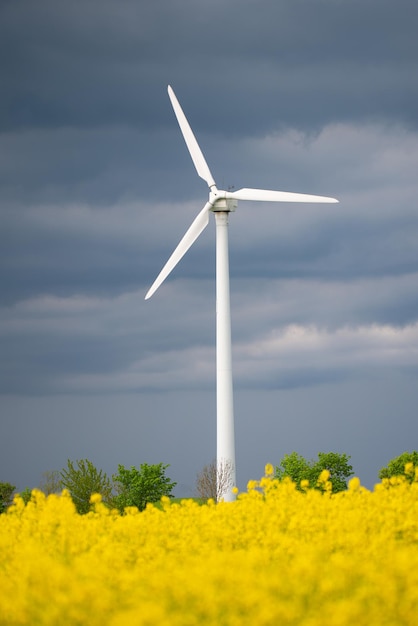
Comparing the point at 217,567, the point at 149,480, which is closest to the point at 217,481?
the point at 149,480

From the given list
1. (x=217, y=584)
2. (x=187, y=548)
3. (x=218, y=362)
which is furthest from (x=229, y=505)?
(x=218, y=362)

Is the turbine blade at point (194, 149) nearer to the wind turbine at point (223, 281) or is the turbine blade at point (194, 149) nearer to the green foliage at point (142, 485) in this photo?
the wind turbine at point (223, 281)

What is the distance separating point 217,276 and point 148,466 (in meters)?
13.4

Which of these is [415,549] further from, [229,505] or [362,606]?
[229,505]

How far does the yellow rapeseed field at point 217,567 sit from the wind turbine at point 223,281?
34.0m

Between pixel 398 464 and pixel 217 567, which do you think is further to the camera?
pixel 398 464

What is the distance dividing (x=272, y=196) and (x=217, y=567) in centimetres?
4130

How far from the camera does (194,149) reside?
5384 centimetres

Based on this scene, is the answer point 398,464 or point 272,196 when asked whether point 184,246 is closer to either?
point 272,196

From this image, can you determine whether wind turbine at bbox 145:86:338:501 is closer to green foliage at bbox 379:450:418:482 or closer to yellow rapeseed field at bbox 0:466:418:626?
green foliage at bbox 379:450:418:482

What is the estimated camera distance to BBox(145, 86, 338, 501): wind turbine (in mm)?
50219

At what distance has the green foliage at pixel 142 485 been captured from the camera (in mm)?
52688

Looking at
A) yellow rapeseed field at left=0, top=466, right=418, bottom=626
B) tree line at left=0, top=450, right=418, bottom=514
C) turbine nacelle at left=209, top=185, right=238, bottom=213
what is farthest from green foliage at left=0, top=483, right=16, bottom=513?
yellow rapeseed field at left=0, top=466, right=418, bottom=626

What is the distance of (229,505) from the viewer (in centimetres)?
1731
